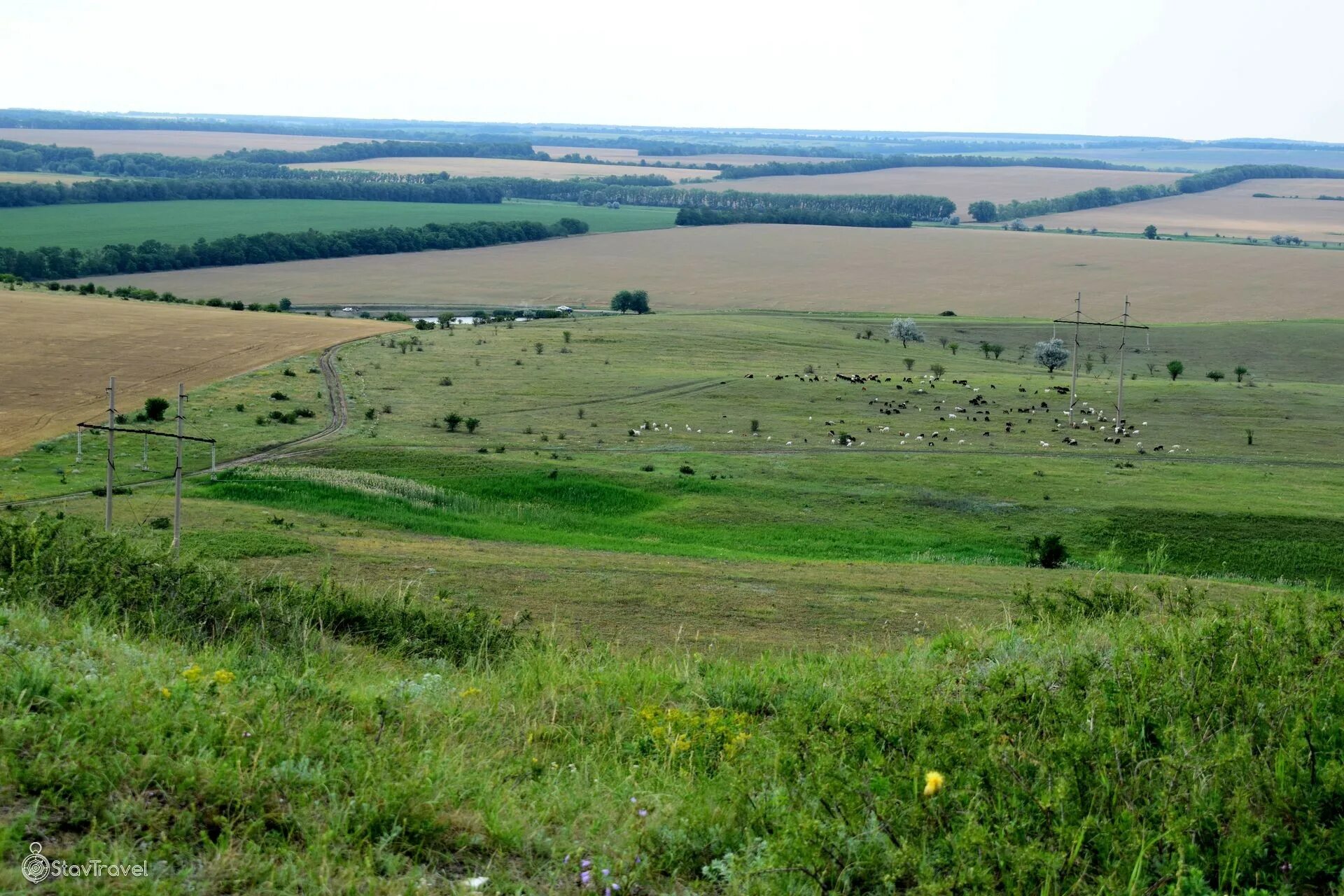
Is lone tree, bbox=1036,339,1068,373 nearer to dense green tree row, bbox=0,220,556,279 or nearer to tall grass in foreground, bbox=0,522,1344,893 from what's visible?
tall grass in foreground, bbox=0,522,1344,893

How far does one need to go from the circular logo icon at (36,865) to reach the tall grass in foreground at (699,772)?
0.18 ft

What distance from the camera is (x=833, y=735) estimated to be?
27.8 ft

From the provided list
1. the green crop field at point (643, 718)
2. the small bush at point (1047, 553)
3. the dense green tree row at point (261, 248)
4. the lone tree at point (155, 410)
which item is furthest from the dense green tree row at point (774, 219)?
the green crop field at point (643, 718)

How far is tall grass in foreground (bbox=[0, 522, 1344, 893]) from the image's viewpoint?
6727 mm

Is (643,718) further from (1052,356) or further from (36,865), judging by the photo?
(1052,356)

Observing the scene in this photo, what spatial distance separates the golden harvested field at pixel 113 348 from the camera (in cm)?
5141

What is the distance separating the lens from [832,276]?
468 feet

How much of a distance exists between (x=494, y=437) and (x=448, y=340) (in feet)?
A: 96.5

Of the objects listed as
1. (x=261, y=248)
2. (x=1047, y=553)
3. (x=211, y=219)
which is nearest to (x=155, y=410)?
(x=1047, y=553)

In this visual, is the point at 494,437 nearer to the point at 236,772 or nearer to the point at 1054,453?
the point at 1054,453

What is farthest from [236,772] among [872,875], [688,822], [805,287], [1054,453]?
[805,287]

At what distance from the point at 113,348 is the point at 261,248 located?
72.8 m

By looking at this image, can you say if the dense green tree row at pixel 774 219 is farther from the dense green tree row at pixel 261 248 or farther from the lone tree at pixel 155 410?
the lone tree at pixel 155 410

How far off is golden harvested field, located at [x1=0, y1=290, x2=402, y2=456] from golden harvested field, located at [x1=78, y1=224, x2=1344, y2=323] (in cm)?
2964
